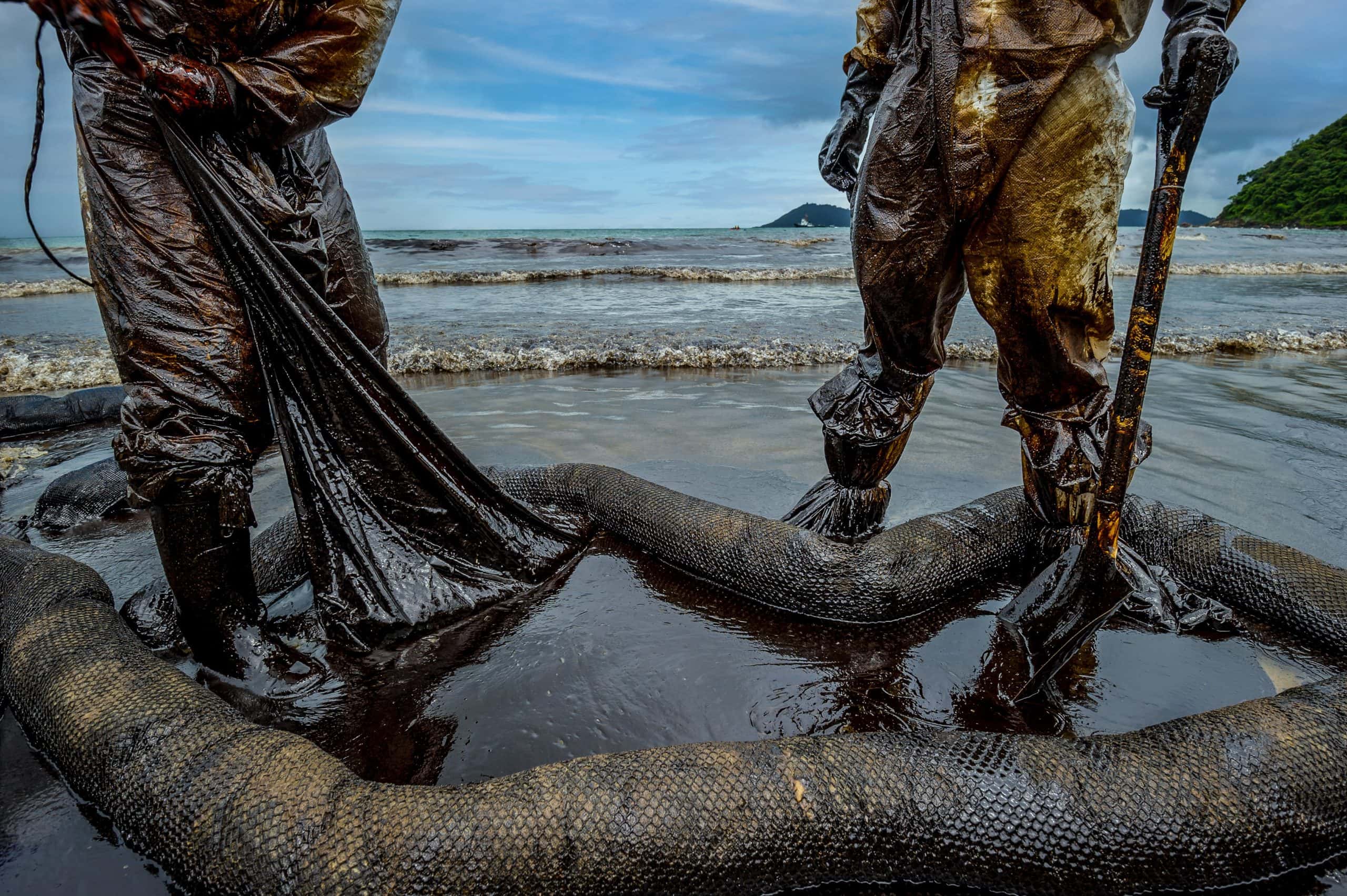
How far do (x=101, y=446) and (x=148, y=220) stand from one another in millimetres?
3492

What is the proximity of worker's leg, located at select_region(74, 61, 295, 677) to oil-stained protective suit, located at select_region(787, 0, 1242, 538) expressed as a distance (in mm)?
2016

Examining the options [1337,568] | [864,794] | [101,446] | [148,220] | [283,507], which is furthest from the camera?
[101,446]

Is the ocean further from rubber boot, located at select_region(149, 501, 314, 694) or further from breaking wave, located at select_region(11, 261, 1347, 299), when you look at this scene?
rubber boot, located at select_region(149, 501, 314, 694)

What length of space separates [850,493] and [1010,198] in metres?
1.25

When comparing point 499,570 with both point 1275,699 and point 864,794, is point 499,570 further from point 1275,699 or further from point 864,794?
point 1275,699

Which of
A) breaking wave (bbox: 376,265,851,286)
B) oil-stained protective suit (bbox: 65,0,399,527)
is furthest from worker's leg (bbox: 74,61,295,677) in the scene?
breaking wave (bbox: 376,265,851,286)

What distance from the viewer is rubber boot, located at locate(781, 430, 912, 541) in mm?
2938

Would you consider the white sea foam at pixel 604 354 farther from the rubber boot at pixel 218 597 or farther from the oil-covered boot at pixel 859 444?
the rubber boot at pixel 218 597

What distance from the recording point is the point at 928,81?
90.9 inches

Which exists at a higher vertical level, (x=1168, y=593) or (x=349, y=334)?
(x=349, y=334)

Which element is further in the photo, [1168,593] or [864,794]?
[1168,593]

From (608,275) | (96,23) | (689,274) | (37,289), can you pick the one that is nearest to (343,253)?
(96,23)

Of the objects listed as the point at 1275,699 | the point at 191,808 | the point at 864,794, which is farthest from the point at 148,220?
the point at 1275,699

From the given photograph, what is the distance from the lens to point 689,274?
54.4 feet
